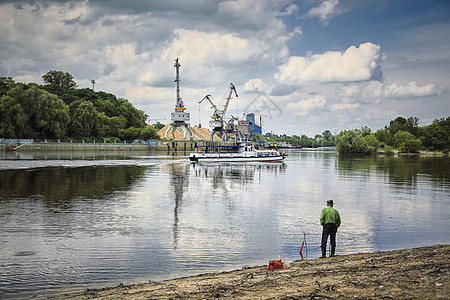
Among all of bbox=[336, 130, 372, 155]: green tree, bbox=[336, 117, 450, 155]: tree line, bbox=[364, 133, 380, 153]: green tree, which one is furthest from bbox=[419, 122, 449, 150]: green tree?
bbox=[336, 130, 372, 155]: green tree

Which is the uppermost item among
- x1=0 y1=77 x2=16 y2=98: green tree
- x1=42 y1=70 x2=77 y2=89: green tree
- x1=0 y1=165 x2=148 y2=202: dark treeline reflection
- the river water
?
x1=42 y1=70 x2=77 y2=89: green tree

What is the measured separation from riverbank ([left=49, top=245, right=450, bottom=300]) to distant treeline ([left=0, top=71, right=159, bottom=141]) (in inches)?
4704

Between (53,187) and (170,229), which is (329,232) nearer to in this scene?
(170,229)

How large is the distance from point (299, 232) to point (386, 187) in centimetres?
2495

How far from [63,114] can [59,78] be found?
7351 centimetres

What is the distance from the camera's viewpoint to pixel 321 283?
33.4 ft

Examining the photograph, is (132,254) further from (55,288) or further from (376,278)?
(376,278)

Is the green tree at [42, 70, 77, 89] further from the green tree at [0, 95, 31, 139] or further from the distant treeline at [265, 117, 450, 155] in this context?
the distant treeline at [265, 117, 450, 155]

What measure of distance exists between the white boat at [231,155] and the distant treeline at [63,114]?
5760 cm

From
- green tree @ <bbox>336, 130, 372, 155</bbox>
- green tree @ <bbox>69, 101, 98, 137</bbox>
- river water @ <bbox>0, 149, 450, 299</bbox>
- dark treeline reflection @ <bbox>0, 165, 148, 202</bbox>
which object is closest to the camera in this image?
river water @ <bbox>0, 149, 450, 299</bbox>

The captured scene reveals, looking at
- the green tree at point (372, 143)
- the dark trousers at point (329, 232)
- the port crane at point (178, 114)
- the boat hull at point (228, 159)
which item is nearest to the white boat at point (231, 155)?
the boat hull at point (228, 159)

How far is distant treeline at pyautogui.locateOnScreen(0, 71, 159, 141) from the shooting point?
116438mm

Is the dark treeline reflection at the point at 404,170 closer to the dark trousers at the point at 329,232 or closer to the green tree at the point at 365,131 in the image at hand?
the dark trousers at the point at 329,232

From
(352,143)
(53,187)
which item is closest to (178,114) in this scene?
(352,143)
